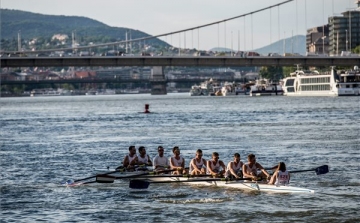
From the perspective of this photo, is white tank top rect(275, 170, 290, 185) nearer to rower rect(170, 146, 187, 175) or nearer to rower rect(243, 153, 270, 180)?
rower rect(243, 153, 270, 180)

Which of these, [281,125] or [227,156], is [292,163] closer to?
[227,156]

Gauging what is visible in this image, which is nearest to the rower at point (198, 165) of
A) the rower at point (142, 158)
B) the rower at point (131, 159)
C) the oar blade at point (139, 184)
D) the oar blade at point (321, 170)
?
the oar blade at point (139, 184)

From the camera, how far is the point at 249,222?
29938 mm

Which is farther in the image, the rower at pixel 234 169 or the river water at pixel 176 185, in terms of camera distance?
the rower at pixel 234 169

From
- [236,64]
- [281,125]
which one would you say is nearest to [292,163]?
[281,125]

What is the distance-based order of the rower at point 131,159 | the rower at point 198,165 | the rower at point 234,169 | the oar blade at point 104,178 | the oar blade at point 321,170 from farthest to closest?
the rower at point 131,159
the rower at point 198,165
the oar blade at point 321,170
the oar blade at point 104,178
the rower at point 234,169

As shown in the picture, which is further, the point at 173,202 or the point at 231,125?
the point at 231,125

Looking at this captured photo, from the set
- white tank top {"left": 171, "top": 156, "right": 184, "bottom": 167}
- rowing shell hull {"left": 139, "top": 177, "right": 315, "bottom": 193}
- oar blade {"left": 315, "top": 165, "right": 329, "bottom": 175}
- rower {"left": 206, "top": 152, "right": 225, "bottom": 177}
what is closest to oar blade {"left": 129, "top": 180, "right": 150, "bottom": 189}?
rowing shell hull {"left": 139, "top": 177, "right": 315, "bottom": 193}

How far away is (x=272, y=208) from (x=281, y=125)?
49.9m

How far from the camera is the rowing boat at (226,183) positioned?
34.6 metres

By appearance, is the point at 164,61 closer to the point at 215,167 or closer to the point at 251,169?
the point at 215,167

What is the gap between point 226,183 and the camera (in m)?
36.5

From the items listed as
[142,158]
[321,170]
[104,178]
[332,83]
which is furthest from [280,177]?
[332,83]

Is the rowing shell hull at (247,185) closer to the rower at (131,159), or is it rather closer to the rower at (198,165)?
the rower at (198,165)
